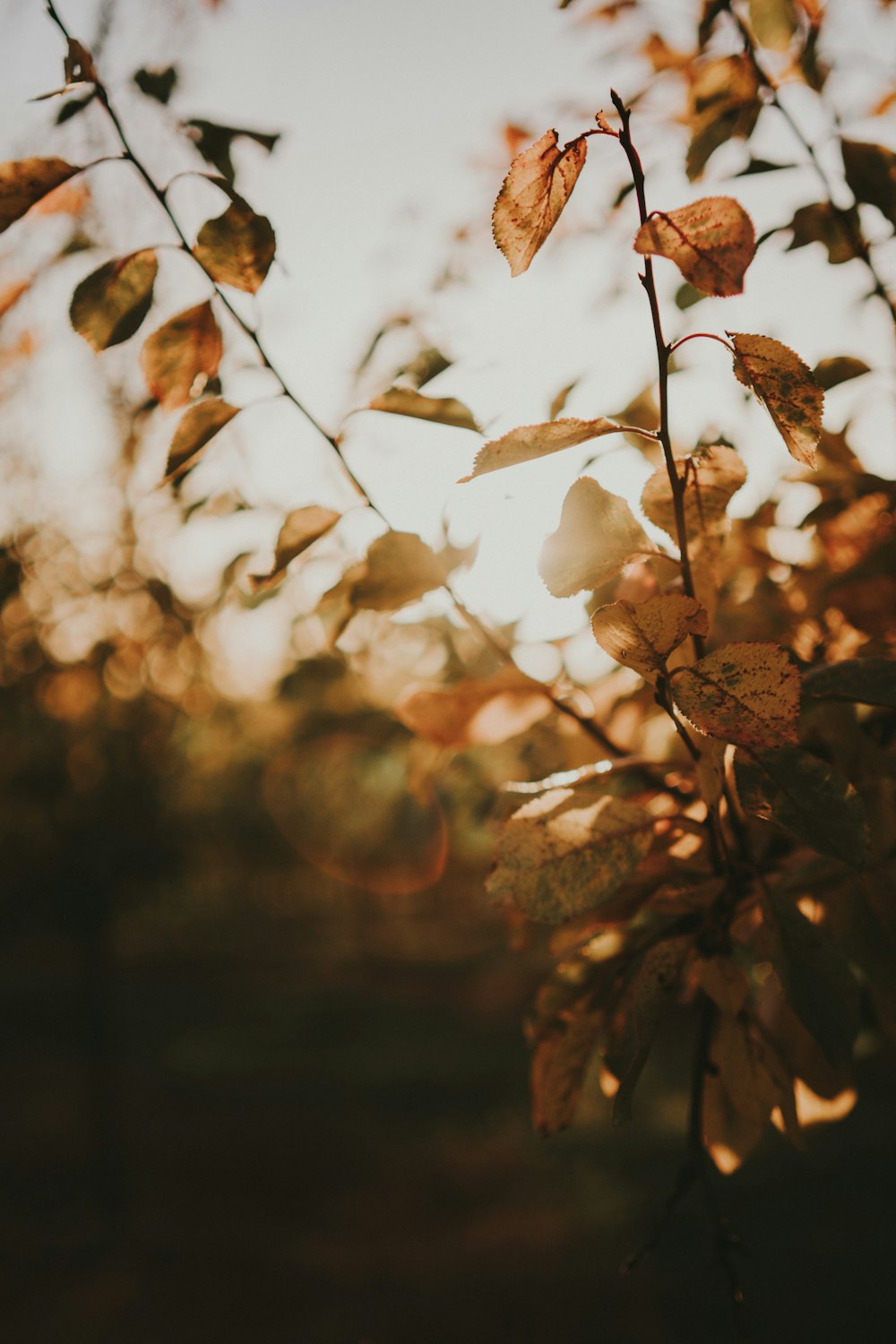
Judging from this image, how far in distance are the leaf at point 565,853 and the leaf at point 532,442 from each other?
0.27 meters

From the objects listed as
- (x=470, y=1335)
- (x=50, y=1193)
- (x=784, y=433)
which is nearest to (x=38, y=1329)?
(x=50, y=1193)

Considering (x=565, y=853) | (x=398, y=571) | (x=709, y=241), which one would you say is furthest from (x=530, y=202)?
(x=565, y=853)

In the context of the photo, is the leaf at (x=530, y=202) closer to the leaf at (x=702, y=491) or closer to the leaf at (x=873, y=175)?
the leaf at (x=702, y=491)

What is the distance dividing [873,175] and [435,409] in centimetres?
52

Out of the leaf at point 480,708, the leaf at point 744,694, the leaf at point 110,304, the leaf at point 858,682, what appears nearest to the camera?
the leaf at point 744,694

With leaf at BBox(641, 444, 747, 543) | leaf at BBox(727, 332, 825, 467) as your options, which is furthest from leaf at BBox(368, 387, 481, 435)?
leaf at BBox(727, 332, 825, 467)

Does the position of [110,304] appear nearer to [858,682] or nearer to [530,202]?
[530,202]

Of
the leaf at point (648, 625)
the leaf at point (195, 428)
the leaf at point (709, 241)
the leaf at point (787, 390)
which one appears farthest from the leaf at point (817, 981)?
the leaf at point (195, 428)

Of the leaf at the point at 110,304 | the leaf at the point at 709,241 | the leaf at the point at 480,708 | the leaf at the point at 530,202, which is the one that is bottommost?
the leaf at the point at 480,708

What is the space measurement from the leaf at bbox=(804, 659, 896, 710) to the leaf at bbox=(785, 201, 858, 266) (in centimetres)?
54

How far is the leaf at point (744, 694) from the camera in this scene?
1.86 feet

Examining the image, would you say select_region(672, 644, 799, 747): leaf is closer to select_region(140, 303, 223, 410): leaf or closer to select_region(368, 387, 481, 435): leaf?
select_region(368, 387, 481, 435): leaf

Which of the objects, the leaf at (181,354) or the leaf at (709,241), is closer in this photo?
the leaf at (709,241)

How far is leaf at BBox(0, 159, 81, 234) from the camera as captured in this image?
737 millimetres
